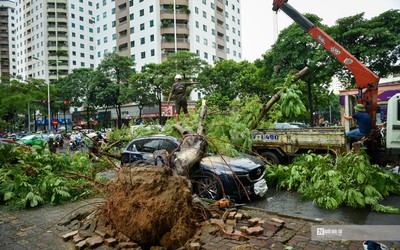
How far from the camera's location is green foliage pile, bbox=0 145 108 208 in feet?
22.1

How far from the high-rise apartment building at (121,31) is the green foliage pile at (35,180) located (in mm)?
33415

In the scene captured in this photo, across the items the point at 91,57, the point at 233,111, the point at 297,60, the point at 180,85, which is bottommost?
the point at 233,111

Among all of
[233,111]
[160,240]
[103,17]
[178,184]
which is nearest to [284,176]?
[233,111]

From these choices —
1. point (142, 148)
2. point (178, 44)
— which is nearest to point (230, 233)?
point (142, 148)

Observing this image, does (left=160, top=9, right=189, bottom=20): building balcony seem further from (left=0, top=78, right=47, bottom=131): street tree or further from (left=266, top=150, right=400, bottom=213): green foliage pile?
(left=266, top=150, right=400, bottom=213): green foliage pile

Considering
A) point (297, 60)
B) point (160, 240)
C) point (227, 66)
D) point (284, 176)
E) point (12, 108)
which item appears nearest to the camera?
point (160, 240)

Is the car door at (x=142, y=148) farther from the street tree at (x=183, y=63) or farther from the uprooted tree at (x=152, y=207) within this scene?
the street tree at (x=183, y=63)

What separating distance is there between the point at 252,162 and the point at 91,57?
78.3m

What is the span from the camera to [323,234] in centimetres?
434

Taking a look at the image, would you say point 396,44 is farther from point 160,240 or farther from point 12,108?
point 12,108

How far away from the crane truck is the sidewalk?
4.15 meters

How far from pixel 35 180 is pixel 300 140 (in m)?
8.04

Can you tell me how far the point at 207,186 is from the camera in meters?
6.52

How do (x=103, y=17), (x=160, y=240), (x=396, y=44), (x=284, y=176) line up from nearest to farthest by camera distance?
(x=160, y=240), (x=284, y=176), (x=396, y=44), (x=103, y=17)
